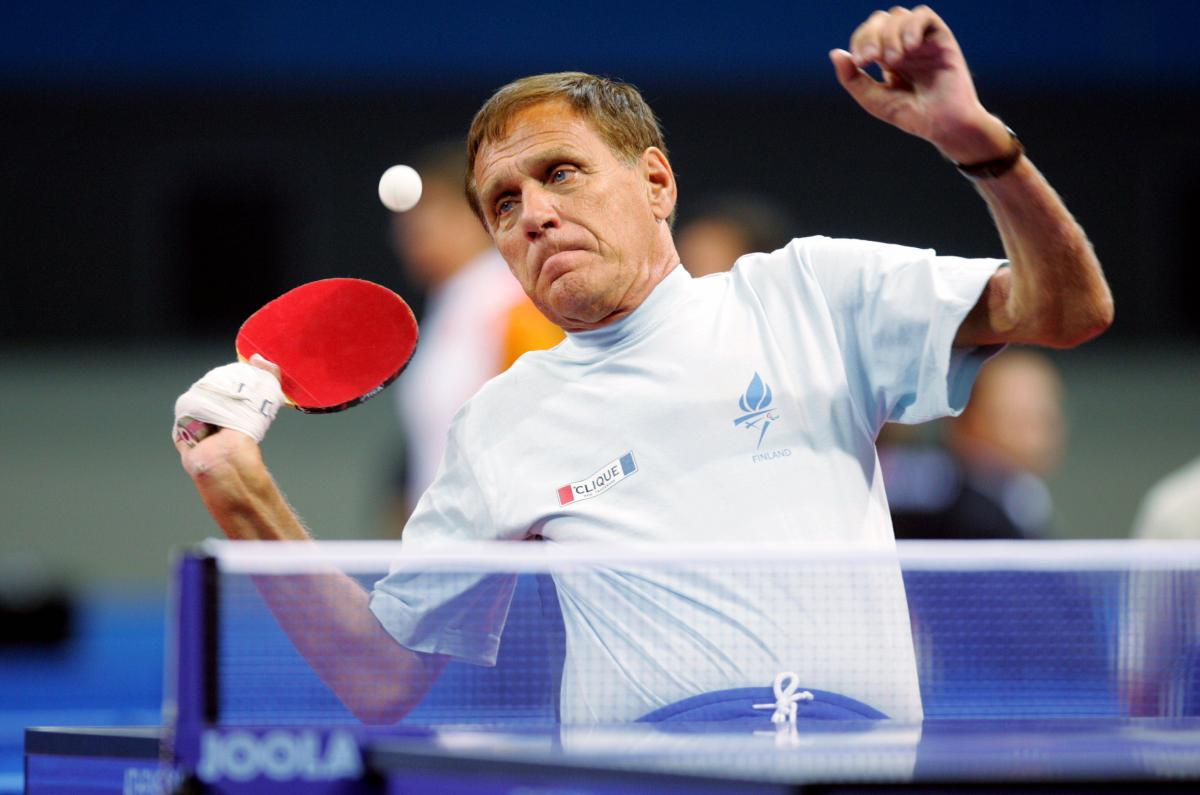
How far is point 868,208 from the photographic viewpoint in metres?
11.4

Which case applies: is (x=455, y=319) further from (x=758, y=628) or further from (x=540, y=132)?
(x=758, y=628)

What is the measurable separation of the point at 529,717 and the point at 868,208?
9.83 metres

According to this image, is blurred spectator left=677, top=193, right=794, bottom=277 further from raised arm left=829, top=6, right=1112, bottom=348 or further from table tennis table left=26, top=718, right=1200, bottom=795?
table tennis table left=26, top=718, right=1200, bottom=795

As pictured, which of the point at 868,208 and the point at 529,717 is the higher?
the point at 868,208

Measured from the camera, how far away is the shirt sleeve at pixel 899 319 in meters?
2.12

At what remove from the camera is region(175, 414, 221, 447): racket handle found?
2.29 m

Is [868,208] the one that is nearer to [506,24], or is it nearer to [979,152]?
[506,24]

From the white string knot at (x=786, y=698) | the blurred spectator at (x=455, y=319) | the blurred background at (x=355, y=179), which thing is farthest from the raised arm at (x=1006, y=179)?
the blurred background at (x=355, y=179)

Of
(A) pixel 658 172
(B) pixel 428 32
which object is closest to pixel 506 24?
(B) pixel 428 32

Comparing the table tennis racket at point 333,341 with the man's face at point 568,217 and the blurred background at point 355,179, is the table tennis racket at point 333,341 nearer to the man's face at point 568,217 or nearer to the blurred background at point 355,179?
the man's face at point 568,217

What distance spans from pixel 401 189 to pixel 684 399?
2.21 feet

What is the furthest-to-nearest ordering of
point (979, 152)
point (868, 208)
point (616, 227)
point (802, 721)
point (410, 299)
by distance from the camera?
point (868, 208) → point (410, 299) → point (616, 227) → point (979, 152) → point (802, 721)

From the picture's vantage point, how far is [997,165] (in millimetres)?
2020

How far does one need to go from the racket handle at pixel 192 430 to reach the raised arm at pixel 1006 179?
1025 millimetres
